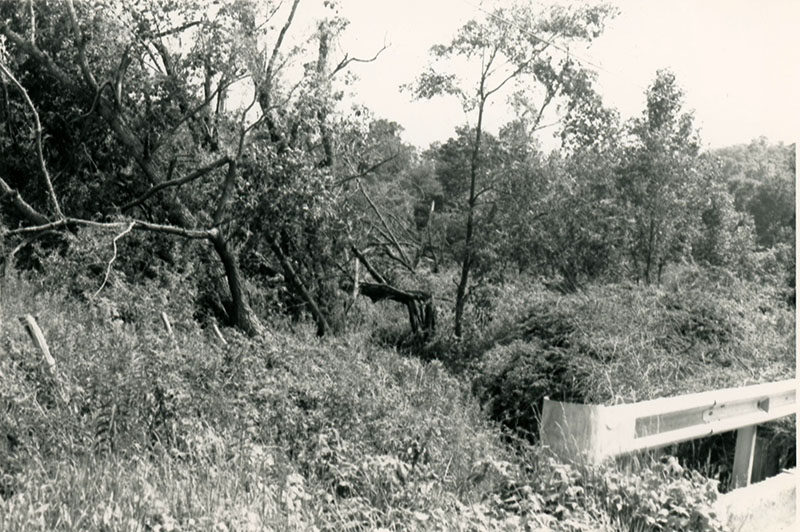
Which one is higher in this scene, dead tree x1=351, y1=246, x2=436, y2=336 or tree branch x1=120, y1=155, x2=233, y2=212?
tree branch x1=120, y1=155, x2=233, y2=212

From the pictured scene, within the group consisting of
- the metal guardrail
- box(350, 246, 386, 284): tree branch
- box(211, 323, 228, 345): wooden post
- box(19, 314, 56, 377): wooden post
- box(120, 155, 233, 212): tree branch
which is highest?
box(120, 155, 233, 212): tree branch

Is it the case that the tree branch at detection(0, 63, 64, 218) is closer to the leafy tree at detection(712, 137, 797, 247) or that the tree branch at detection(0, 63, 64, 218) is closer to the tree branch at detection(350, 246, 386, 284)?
the tree branch at detection(350, 246, 386, 284)

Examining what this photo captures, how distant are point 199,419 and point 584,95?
1641 centimetres

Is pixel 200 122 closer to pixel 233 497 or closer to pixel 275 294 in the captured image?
pixel 275 294

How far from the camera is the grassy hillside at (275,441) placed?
4.63 metres

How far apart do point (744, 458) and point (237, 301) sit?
10595 mm

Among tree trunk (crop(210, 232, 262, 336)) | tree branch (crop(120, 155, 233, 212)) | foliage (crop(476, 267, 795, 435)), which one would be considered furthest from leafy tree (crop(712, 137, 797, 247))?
tree branch (crop(120, 155, 233, 212))

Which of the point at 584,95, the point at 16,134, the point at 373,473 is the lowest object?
the point at 373,473

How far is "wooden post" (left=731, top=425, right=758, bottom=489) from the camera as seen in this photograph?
662cm

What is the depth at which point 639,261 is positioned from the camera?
20.1 m

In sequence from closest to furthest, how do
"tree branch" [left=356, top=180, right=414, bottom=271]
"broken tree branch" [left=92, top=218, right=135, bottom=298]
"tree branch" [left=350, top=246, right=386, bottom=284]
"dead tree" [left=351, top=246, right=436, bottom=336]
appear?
"broken tree branch" [left=92, top=218, right=135, bottom=298] → "tree branch" [left=350, top=246, right=386, bottom=284] → "tree branch" [left=356, top=180, right=414, bottom=271] → "dead tree" [left=351, top=246, right=436, bottom=336]

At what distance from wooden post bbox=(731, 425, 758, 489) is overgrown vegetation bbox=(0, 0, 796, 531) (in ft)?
4.58

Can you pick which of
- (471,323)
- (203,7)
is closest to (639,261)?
(471,323)

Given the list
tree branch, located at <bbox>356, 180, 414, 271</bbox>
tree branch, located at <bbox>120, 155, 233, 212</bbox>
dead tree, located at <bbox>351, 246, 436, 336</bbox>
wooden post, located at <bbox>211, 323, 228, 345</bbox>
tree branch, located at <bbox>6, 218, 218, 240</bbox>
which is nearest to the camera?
wooden post, located at <bbox>211, 323, 228, 345</bbox>
